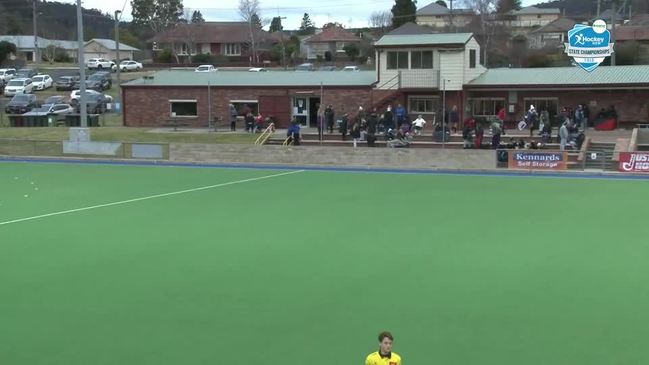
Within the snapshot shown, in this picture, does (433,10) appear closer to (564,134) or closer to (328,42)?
(328,42)

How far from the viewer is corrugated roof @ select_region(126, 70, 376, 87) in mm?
43281

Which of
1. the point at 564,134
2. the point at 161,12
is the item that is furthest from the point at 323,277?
the point at 161,12

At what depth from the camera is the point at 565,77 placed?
40188 mm

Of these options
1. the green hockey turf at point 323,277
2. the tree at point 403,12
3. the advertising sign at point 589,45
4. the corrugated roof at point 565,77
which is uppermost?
the tree at point 403,12

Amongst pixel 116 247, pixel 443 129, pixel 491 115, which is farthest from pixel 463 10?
pixel 116 247

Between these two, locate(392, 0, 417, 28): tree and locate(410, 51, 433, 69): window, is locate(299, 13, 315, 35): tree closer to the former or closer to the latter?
locate(392, 0, 417, 28): tree

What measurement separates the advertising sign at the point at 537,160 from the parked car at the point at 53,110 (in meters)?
30.1

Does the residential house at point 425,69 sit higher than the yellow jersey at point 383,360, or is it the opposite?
the residential house at point 425,69

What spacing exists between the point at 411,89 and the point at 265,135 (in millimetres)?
8211

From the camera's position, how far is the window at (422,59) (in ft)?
135

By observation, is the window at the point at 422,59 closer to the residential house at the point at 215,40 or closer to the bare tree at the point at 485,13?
the bare tree at the point at 485,13

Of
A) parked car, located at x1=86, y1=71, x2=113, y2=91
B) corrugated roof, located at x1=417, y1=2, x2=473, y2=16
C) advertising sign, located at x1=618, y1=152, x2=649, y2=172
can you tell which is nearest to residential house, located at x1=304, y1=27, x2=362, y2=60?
corrugated roof, located at x1=417, y1=2, x2=473, y2=16

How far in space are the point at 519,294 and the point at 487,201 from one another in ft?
36.5

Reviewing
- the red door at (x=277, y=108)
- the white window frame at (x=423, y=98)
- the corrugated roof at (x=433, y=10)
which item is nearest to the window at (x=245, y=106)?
the red door at (x=277, y=108)
